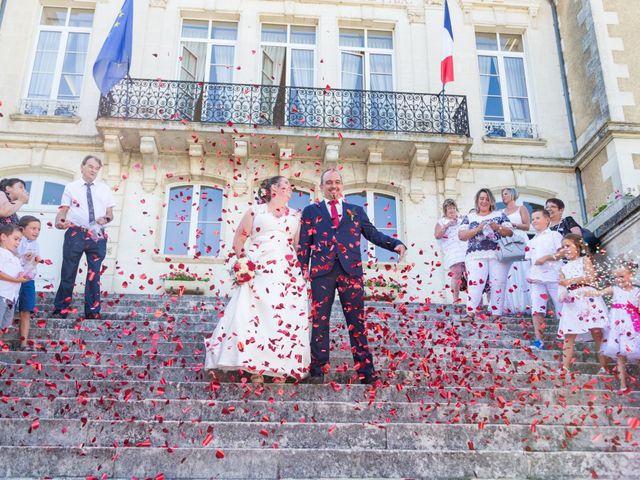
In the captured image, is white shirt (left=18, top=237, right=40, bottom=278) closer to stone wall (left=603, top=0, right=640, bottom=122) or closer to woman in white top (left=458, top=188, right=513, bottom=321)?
woman in white top (left=458, top=188, right=513, bottom=321)

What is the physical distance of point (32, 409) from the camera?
163 inches

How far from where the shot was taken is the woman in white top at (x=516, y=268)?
7535mm

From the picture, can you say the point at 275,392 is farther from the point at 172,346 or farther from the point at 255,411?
the point at 172,346

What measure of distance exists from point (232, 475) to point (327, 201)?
2.37 meters

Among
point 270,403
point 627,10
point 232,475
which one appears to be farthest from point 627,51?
point 232,475

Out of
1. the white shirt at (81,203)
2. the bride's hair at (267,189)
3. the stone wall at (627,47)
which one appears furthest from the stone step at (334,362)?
the stone wall at (627,47)

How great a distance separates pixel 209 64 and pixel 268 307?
9.42 metres

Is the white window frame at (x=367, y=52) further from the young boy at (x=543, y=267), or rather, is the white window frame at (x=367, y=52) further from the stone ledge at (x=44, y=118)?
the young boy at (x=543, y=267)

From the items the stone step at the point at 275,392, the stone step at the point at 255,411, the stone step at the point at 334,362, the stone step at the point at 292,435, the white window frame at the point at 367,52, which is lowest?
the stone step at the point at 292,435

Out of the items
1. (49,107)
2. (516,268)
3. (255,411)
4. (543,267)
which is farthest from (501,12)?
(255,411)

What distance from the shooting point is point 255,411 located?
4.14 metres

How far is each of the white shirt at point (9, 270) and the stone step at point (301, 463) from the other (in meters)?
2.32

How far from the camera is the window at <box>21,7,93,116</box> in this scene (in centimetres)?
1216

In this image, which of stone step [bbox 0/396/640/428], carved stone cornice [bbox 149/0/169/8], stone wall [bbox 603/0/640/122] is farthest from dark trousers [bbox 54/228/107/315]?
stone wall [bbox 603/0/640/122]
